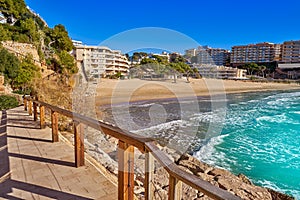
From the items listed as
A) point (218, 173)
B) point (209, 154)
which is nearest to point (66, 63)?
point (209, 154)

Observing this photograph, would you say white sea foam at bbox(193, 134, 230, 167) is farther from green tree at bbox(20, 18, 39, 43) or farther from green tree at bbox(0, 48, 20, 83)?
green tree at bbox(20, 18, 39, 43)

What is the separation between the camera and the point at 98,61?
1967 inches

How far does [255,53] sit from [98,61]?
85.9 m

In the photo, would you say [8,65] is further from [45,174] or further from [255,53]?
[255,53]

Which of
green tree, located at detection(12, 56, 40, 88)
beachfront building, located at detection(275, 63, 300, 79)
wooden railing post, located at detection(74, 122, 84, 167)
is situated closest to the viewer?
wooden railing post, located at detection(74, 122, 84, 167)

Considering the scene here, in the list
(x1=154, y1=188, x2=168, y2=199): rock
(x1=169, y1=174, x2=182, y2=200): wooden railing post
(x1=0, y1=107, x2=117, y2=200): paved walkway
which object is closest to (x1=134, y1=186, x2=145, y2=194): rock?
(x1=154, y1=188, x2=168, y2=199): rock

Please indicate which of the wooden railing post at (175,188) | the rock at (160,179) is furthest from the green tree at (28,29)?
the wooden railing post at (175,188)

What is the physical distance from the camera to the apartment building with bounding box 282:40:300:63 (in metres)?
94.8

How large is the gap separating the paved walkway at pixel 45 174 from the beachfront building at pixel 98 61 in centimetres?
3741

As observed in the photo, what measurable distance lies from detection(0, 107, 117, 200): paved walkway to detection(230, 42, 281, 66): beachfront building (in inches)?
4326

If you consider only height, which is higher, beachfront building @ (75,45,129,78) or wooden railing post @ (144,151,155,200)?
beachfront building @ (75,45,129,78)

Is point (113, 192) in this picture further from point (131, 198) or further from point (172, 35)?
point (172, 35)

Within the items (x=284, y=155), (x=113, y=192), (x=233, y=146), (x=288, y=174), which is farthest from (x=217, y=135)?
(x=113, y=192)

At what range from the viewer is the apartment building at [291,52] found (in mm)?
94750
